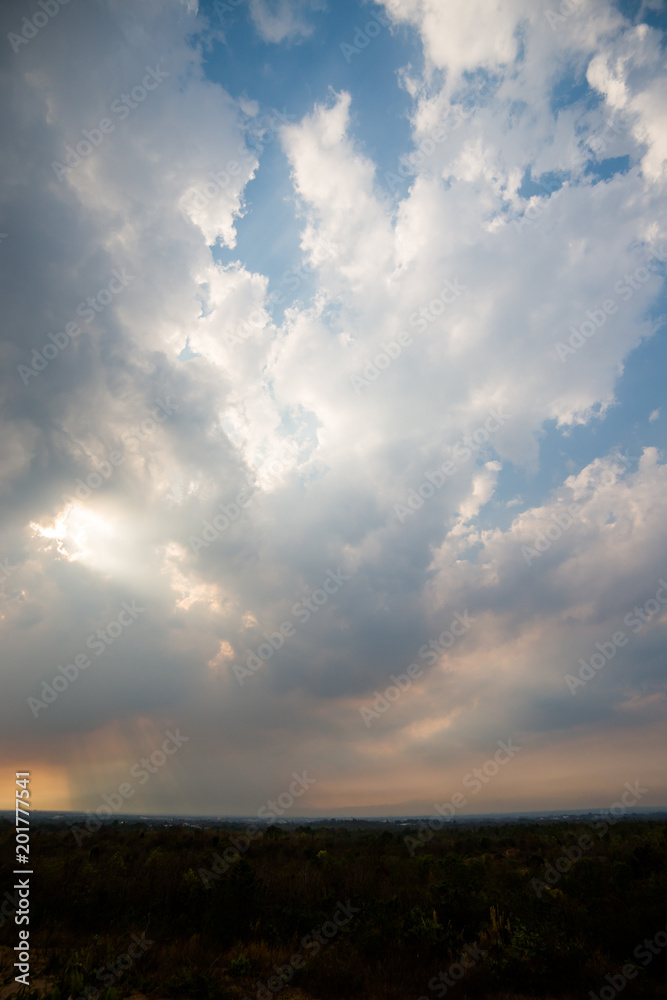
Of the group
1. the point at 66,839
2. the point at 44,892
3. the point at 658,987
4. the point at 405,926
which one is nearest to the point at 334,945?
the point at 405,926

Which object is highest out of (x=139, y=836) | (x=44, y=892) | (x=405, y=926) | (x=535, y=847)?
(x=44, y=892)

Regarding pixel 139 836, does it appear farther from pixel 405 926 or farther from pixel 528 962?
pixel 528 962

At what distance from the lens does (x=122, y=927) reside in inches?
519

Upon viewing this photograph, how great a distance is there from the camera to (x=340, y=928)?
13.0 m

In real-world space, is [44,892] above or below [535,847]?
above

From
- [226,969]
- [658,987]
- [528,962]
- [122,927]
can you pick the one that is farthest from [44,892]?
[658,987]

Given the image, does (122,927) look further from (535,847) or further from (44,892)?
(535,847)

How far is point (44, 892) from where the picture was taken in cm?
1459

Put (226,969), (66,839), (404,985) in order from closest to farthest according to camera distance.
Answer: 1. (404,985)
2. (226,969)
3. (66,839)

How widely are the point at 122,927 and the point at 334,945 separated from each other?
6.55m

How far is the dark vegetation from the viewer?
393 inches

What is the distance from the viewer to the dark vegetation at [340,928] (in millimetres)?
9992

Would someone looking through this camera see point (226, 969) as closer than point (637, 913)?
Yes

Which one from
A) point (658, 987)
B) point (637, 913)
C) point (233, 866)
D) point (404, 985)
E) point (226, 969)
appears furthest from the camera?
point (233, 866)
